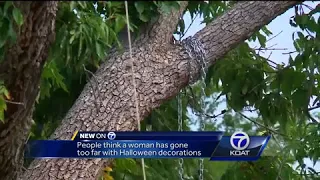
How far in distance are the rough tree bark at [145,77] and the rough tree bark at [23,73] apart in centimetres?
12

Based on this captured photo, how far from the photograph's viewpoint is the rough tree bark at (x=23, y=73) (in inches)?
56.1

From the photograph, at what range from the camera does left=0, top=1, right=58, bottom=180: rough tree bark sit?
142cm

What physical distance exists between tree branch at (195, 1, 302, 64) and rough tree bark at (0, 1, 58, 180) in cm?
64

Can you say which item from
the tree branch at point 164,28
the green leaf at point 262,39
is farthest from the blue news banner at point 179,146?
the green leaf at point 262,39

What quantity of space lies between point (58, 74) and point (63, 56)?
390mm

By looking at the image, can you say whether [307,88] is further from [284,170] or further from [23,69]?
[23,69]

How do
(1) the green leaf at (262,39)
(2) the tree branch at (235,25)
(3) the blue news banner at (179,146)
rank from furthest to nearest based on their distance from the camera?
(1) the green leaf at (262,39), (2) the tree branch at (235,25), (3) the blue news banner at (179,146)

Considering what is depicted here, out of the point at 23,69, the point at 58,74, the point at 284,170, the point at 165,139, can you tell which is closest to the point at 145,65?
the point at 58,74

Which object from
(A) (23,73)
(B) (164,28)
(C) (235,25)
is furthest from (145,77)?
(A) (23,73)

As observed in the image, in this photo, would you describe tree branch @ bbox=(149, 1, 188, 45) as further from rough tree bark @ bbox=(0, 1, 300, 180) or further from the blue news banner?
the blue news banner

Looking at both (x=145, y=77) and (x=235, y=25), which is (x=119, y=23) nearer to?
(x=145, y=77)

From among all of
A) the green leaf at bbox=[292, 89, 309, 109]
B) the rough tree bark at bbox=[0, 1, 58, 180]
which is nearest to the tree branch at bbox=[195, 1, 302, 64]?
the green leaf at bbox=[292, 89, 309, 109]

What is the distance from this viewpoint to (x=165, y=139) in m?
1.72

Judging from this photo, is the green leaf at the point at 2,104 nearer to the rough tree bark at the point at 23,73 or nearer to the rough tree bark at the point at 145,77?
the rough tree bark at the point at 23,73
